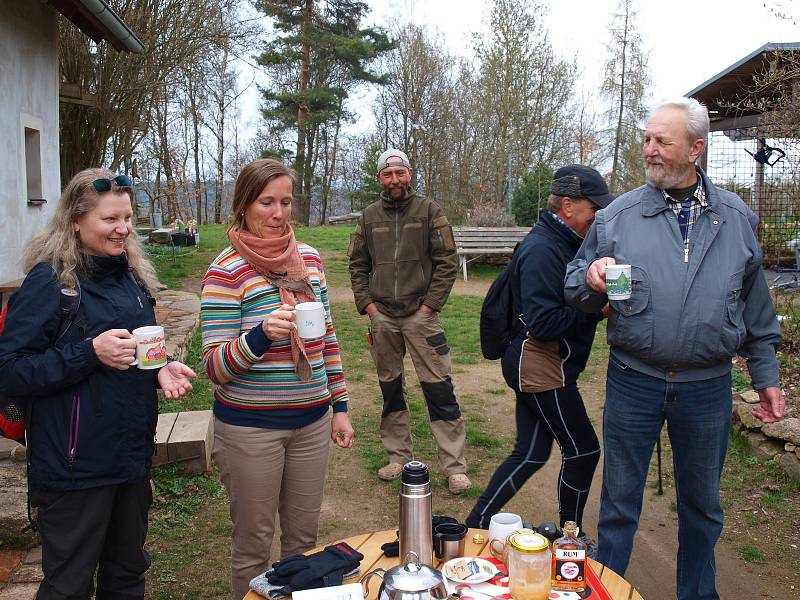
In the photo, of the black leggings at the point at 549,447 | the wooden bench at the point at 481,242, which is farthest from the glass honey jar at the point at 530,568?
the wooden bench at the point at 481,242

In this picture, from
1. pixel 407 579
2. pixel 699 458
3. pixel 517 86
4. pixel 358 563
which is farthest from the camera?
pixel 517 86

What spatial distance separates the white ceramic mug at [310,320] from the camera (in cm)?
231

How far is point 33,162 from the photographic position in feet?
26.2

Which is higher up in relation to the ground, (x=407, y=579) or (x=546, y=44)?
(x=546, y=44)

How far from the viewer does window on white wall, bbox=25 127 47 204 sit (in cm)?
796

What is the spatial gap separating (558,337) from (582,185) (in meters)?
0.70

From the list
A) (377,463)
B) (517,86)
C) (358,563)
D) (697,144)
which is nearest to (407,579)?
(358,563)

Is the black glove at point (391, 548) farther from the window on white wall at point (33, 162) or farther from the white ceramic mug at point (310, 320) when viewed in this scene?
the window on white wall at point (33, 162)

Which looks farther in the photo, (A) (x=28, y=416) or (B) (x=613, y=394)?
(B) (x=613, y=394)

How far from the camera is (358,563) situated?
7.02 feet

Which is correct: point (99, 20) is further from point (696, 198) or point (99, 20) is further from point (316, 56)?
point (316, 56)

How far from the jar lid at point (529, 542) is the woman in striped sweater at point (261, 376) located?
101cm

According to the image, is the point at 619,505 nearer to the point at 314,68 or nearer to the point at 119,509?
the point at 119,509

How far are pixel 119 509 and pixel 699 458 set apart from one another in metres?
2.26
